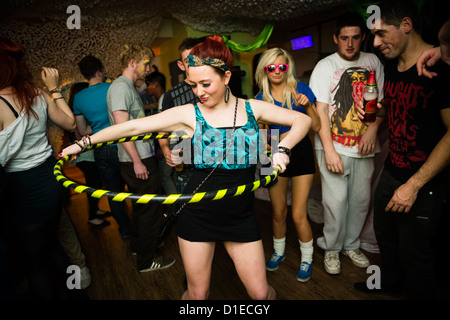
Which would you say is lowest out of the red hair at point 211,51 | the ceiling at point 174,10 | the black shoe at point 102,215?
the black shoe at point 102,215

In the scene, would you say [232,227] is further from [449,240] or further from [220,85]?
[449,240]

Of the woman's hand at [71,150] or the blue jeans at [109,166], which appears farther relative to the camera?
the blue jeans at [109,166]

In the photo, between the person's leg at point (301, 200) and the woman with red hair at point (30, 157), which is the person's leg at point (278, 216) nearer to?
the person's leg at point (301, 200)

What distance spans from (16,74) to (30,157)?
543 millimetres

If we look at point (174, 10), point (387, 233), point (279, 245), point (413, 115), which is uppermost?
point (174, 10)

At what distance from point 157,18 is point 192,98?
3.35 meters

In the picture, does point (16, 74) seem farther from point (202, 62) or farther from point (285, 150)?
point (285, 150)

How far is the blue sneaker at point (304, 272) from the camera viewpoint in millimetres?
2632

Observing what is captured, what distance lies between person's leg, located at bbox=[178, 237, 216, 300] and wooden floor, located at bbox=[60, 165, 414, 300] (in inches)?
33.1

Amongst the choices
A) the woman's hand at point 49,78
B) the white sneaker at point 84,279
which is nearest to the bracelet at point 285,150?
the woman's hand at point 49,78

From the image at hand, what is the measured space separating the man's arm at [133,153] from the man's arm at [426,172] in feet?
6.83

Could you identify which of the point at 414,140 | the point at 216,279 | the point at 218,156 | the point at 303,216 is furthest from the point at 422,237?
the point at 216,279

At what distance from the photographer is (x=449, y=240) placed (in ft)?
8.07

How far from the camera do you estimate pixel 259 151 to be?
1.75 meters
